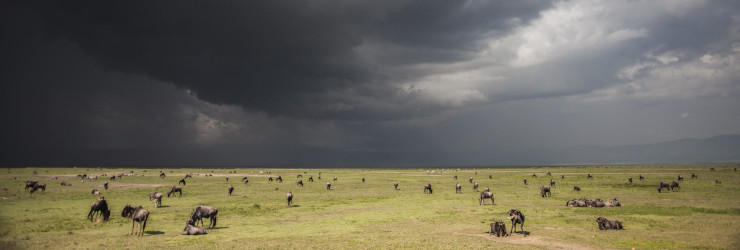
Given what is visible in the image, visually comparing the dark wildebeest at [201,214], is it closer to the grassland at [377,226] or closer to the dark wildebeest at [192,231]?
the grassland at [377,226]

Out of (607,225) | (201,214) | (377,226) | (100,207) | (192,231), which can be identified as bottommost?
(377,226)

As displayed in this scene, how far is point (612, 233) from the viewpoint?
75.9 feet

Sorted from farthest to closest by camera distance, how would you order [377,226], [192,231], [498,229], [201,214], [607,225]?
[377,226] → [201,214] → [607,225] → [192,231] → [498,229]

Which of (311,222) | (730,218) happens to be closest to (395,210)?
(311,222)

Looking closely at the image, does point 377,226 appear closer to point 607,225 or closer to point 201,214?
point 201,214

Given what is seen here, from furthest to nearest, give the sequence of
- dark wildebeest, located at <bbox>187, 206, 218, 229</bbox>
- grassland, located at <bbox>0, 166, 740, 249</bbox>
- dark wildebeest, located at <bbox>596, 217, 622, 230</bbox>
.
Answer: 1. dark wildebeest, located at <bbox>187, 206, 218, 229</bbox>
2. dark wildebeest, located at <bbox>596, 217, 622, 230</bbox>
3. grassland, located at <bbox>0, 166, 740, 249</bbox>

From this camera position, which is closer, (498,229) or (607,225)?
(498,229)

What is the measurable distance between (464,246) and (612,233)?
37.5ft

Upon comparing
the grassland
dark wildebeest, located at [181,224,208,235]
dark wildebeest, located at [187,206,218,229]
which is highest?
dark wildebeest, located at [187,206,218,229]

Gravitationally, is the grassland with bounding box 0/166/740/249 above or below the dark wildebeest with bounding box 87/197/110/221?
below

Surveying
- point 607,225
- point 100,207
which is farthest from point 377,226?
point 100,207

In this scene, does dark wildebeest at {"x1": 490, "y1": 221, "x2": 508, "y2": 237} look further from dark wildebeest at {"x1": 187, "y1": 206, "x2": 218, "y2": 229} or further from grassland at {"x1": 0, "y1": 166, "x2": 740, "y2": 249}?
dark wildebeest at {"x1": 187, "y1": 206, "x2": 218, "y2": 229}

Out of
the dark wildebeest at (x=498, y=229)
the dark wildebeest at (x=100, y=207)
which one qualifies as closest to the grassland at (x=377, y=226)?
the dark wildebeest at (x=100, y=207)

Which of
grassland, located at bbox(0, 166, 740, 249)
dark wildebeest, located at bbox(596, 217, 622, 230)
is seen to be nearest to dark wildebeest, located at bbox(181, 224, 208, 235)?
grassland, located at bbox(0, 166, 740, 249)
